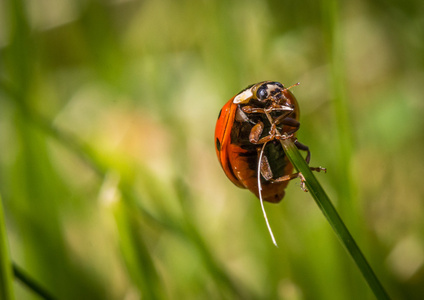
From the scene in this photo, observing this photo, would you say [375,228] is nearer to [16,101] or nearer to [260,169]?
[260,169]

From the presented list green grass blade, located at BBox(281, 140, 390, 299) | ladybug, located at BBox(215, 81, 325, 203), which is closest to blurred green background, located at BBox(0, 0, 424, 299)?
ladybug, located at BBox(215, 81, 325, 203)

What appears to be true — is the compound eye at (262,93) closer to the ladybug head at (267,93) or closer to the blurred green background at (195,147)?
the ladybug head at (267,93)

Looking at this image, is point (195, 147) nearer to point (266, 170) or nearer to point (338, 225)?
point (266, 170)

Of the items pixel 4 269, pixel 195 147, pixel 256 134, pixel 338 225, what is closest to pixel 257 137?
pixel 256 134

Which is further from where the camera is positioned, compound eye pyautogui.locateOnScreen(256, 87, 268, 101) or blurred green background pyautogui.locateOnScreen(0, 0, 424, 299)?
blurred green background pyautogui.locateOnScreen(0, 0, 424, 299)

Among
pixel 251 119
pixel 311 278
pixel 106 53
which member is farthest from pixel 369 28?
pixel 251 119

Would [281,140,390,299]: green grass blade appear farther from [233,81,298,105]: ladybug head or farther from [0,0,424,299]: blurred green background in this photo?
[0,0,424,299]: blurred green background

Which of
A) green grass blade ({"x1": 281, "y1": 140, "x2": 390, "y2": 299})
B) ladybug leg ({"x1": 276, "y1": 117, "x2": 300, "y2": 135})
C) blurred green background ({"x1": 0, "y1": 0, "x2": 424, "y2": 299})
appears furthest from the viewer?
blurred green background ({"x1": 0, "y1": 0, "x2": 424, "y2": 299})
